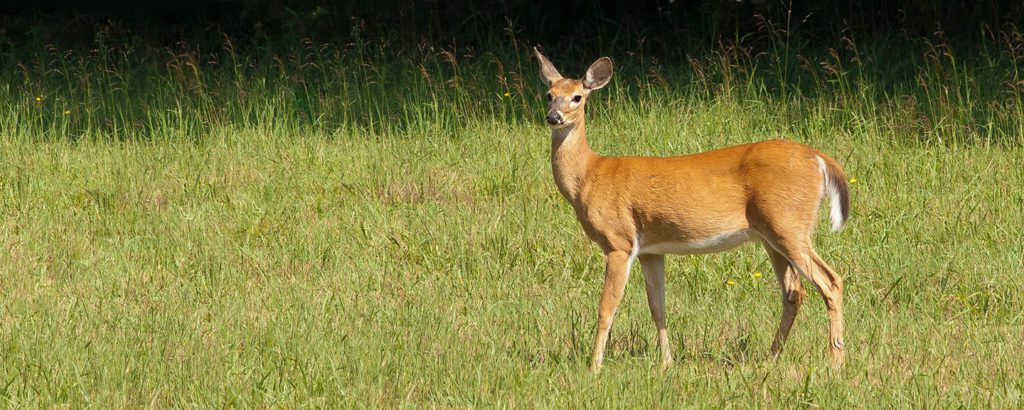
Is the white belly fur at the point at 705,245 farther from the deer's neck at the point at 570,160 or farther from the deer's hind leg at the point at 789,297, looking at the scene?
the deer's neck at the point at 570,160

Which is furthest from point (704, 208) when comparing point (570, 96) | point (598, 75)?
point (598, 75)

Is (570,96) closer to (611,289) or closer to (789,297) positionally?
(611,289)

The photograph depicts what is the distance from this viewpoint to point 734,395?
4.41 m

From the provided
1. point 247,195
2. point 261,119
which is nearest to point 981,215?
point 247,195

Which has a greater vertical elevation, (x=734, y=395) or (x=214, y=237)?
(x=214, y=237)

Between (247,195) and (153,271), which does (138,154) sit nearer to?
(247,195)

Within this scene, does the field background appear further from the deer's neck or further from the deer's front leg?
the deer's neck

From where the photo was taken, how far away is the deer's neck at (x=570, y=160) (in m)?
5.23

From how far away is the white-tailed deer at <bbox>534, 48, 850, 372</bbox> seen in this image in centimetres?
495

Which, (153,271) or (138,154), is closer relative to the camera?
(153,271)

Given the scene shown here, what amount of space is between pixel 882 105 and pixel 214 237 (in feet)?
14.2

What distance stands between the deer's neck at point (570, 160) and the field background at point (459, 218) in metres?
0.56

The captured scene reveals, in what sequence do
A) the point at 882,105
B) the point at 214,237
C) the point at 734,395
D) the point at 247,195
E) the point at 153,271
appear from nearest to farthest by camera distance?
the point at 734,395 → the point at 153,271 → the point at 214,237 → the point at 247,195 → the point at 882,105

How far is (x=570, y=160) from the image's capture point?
525cm
